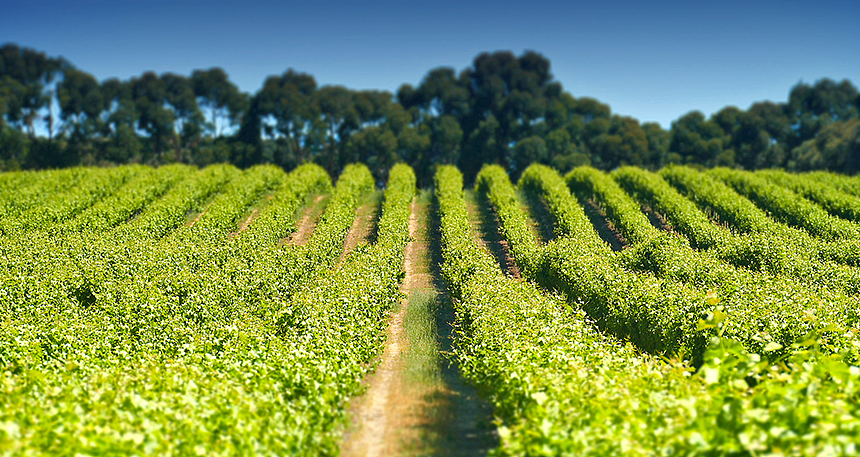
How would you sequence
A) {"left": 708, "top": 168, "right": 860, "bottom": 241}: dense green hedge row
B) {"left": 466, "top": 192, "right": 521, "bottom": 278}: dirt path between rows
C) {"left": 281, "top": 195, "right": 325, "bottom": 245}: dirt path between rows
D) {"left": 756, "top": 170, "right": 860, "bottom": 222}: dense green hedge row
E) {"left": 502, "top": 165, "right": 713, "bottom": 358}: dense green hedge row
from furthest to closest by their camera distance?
{"left": 756, "top": 170, "right": 860, "bottom": 222}: dense green hedge row, {"left": 281, "top": 195, "right": 325, "bottom": 245}: dirt path between rows, {"left": 708, "top": 168, "right": 860, "bottom": 241}: dense green hedge row, {"left": 466, "top": 192, "right": 521, "bottom": 278}: dirt path between rows, {"left": 502, "top": 165, "right": 713, "bottom": 358}: dense green hedge row

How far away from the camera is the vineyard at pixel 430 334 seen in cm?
651

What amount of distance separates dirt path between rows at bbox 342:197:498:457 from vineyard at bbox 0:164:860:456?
0.07 m

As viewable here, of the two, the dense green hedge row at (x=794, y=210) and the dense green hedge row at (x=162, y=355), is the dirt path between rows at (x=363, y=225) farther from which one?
the dense green hedge row at (x=794, y=210)

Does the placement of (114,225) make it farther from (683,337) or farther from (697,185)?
(697,185)

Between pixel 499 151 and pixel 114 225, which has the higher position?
pixel 499 151

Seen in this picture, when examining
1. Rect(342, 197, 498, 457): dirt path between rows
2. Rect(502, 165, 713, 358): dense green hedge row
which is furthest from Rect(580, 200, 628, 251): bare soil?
Rect(342, 197, 498, 457): dirt path between rows

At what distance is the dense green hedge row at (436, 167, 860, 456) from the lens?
5.59m

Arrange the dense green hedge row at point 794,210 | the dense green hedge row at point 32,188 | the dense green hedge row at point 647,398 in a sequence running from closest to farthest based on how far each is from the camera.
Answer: the dense green hedge row at point 647,398 → the dense green hedge row at point 794,210 → the dense green hedge row at point 32,188

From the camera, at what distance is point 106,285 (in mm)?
17391

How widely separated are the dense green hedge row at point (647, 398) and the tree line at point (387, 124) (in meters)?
61.4

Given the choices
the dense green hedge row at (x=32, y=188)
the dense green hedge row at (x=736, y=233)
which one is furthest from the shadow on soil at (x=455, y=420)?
the dense green hedge row at (x=32, y=188)

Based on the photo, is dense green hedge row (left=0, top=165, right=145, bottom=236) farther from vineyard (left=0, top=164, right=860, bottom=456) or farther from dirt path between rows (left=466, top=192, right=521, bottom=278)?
dirt path between rows (left=466, top=192, right=521, bottom=278)

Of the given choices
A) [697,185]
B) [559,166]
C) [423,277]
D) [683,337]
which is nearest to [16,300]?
[423,277]

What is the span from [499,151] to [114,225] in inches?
1947
